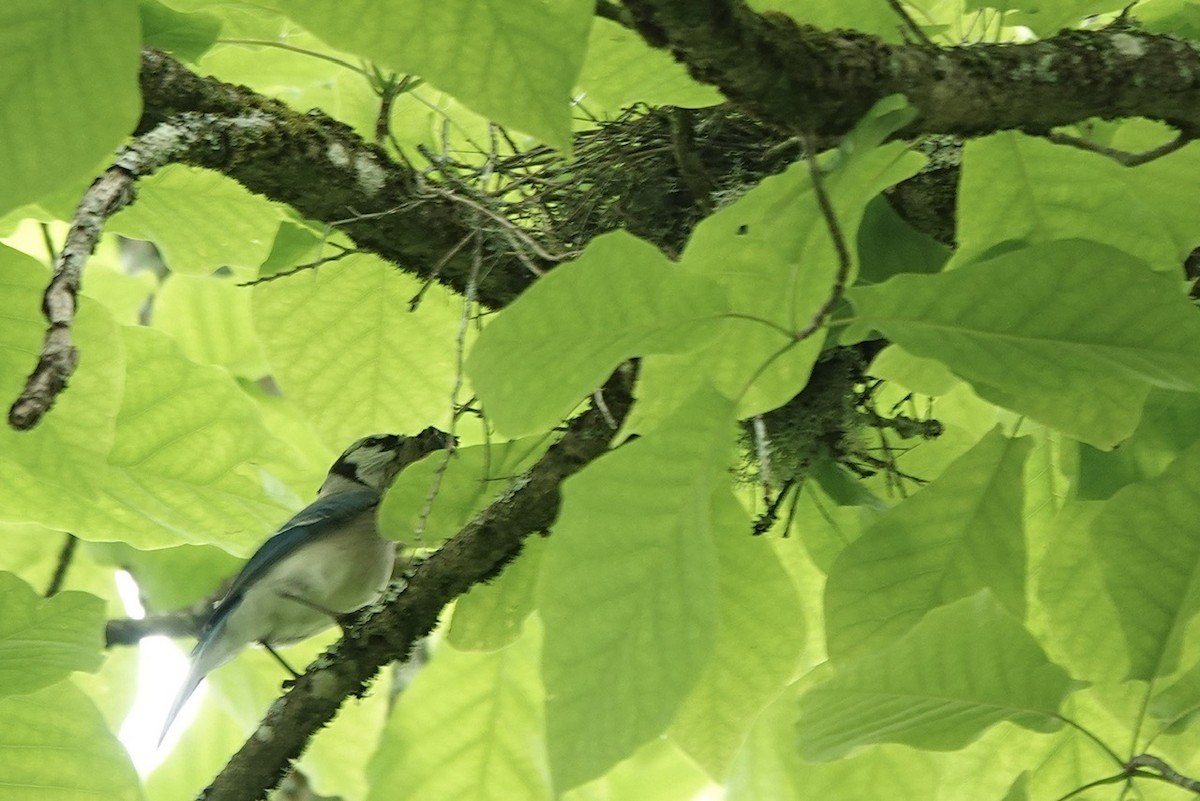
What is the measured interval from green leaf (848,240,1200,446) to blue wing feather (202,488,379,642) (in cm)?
188

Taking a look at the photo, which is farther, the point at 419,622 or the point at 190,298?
the point at 190,298

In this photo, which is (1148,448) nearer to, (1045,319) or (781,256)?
(1045,319)

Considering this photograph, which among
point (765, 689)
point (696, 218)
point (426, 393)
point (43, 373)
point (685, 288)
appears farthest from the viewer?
point (426, 393)

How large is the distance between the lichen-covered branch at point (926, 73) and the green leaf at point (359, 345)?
2.55ft

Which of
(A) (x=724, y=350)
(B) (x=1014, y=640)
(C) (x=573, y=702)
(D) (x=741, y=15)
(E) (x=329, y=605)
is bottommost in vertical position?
(E) (x=329, y=605)

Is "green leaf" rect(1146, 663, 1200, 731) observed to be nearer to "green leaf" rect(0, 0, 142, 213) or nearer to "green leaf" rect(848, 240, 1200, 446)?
"green leaf" rect(848, 240, 1200, 446)

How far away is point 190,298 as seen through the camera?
2691 millimetres

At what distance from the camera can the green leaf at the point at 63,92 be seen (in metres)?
0.74

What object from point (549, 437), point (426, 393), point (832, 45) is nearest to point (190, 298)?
point (426, 393)

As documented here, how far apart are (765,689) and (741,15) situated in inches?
27.1

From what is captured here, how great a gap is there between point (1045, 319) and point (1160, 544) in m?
0.28

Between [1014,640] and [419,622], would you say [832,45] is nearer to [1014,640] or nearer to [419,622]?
[1014,640]

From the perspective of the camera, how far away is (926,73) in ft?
3.38

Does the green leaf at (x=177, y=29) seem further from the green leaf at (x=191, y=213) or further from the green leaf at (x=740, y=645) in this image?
the green leaf at (x=740, y=645)
